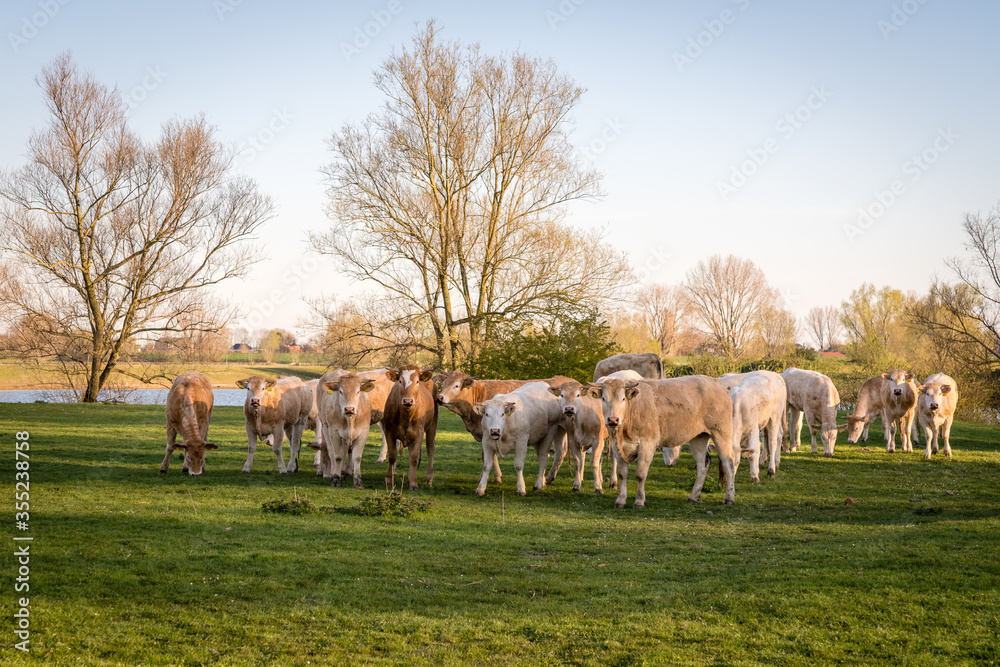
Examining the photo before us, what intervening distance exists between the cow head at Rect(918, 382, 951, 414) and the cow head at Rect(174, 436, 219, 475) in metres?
17.1

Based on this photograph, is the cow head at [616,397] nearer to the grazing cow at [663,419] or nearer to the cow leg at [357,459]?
the grazing cow at [663,419]

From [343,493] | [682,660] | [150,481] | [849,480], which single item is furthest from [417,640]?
[849,480]

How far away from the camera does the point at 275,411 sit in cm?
1451

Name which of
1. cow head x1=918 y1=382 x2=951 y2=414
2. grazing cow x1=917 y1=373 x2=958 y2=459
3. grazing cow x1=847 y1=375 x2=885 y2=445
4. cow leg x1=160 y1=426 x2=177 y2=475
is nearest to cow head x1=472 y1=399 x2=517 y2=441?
cow leg x1=160 y1=426 x2=177 y2=475

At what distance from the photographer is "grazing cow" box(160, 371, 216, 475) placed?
531 inches

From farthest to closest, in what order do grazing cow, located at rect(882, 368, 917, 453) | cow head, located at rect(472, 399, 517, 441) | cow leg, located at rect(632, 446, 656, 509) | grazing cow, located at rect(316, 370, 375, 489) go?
1. grazing cow, located at rect(882, 368, 917, 453)
2. grazing cow, located at rect(316, 370, 375, 489)
3. cow head, located at rect(472, 399, 517, 441)
4. cow leg, located at rect(632, 446, 656, 509)

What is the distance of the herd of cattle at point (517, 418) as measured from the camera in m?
12.0

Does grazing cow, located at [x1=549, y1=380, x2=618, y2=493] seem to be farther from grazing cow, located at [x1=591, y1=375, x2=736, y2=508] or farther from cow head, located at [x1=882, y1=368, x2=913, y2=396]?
cow head, located at [x1=882, y1=368, x2=913, y2=396]

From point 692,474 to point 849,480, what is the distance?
302cm

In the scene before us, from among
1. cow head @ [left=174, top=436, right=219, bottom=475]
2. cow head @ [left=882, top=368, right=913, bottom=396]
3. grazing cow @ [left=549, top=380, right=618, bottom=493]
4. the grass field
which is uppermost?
cow head @ [left=882, top=368, right=913, bottom=396]

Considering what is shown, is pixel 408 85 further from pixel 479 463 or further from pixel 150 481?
pixel 150 481

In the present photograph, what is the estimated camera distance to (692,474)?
15.2 metres

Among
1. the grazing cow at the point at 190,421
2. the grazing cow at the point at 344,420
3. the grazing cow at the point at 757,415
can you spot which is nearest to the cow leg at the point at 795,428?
the grazing cow at the point at 757,415

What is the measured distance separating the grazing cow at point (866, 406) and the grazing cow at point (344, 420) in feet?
47.3
